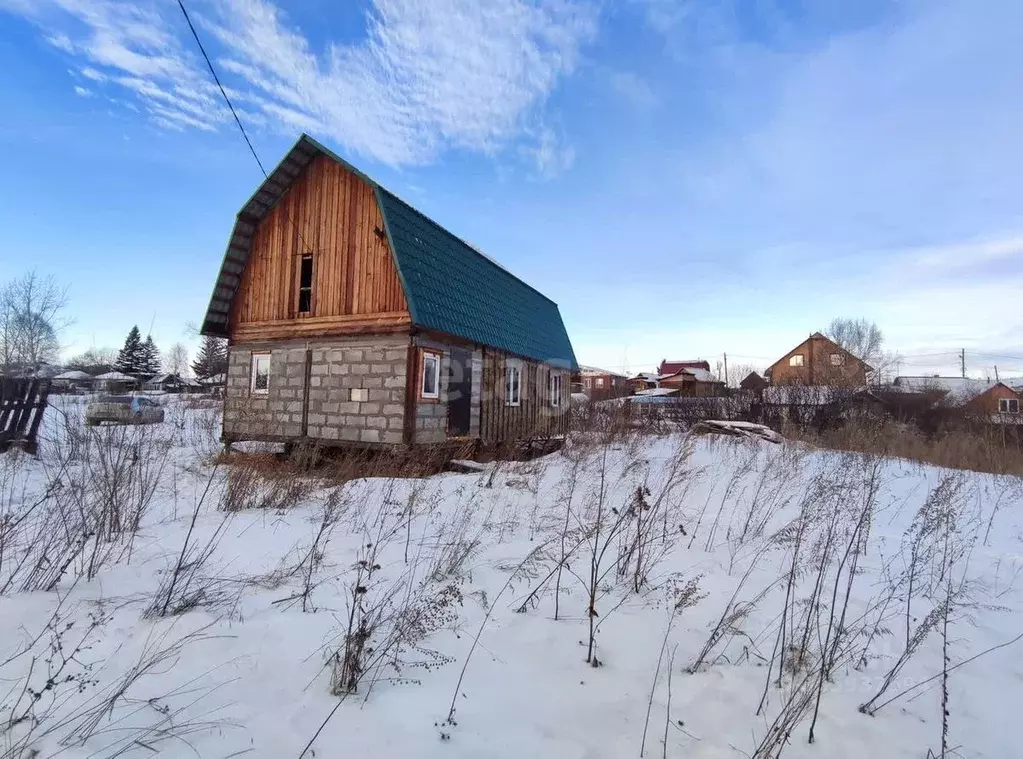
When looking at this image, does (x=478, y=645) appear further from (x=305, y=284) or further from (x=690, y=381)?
(x=690, y=381)

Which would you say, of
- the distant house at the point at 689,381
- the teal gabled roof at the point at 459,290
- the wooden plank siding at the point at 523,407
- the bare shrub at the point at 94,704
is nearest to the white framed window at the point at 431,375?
the teal gabled roof at the point at 459,290

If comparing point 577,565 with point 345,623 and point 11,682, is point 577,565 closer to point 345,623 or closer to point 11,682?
point 345,623

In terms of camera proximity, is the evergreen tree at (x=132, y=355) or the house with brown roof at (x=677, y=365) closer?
the evergreen tree at (x=132, y=355)

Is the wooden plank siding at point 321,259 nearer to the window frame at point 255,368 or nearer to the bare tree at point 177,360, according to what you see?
the window frame at point 255,368

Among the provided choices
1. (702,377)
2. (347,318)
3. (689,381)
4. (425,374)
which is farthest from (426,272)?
(702,377)

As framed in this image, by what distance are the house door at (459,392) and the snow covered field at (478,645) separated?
5.80 meters

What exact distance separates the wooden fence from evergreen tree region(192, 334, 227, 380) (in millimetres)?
35461

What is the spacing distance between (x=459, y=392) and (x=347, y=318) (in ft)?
9.16

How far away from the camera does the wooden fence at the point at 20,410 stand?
923cm

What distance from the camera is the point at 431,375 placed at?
1022 centimetres

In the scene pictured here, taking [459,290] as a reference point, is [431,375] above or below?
below

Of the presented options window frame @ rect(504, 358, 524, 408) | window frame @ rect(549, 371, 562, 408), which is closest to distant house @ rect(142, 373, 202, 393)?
window frame @ rect(549, 371, 562, 408)

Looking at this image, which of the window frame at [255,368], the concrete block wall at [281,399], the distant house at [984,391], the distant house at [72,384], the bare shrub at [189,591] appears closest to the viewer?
the bare shrub at [189,591]

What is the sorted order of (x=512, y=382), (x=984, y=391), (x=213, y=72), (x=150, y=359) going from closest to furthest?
1. (x=213, y=72)
2. (x=512, y=382)
3. (x=984, y=391)
4. (x=150, y=359)
